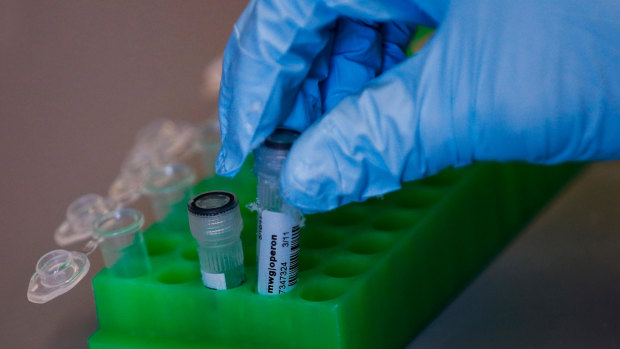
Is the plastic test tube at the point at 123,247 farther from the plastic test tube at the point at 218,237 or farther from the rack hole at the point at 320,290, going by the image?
the rack hole at the point at 320,290

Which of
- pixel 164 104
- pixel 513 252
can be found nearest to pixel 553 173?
pixel 513 252

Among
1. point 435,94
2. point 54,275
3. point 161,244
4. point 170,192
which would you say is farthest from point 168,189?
point 435,94

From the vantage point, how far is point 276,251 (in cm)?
94

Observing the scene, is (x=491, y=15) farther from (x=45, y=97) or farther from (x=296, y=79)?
(x=45, y=97)

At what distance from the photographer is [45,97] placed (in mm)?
1703

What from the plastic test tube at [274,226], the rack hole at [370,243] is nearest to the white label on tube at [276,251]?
the plastic test tube at [274,226]

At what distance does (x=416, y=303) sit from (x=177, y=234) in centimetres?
41

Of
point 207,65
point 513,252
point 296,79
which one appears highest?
point 296,79

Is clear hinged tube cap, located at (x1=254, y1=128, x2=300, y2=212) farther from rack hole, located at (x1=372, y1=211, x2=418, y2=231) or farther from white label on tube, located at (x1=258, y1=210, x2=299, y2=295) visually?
rack hole, located at (x1=372, y1=211, x2=418, y2=231)

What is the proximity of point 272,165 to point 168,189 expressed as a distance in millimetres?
377

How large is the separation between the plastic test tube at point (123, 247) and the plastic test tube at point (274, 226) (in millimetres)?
217

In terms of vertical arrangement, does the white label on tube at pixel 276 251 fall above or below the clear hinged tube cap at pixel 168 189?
above

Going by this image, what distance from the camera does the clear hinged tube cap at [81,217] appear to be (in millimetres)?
1280

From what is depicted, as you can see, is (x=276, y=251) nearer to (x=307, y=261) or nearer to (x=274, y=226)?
(x=274, y=226)
